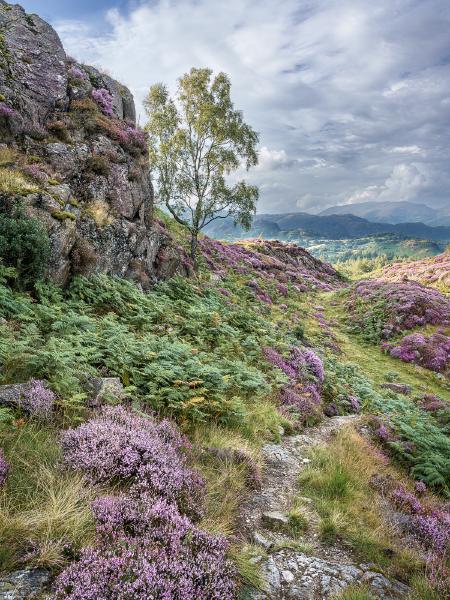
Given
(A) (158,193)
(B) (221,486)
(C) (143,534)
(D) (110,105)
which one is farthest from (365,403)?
(A) (158,193)

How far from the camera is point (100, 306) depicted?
14.4 metres

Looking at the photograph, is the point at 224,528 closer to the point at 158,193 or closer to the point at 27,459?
the point at 27,459

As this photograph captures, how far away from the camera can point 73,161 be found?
60.6 ft

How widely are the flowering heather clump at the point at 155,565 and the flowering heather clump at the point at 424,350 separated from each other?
25408 mm

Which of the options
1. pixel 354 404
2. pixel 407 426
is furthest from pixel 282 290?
pixel 407 426

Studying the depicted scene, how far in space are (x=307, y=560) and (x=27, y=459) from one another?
4381 millimetres

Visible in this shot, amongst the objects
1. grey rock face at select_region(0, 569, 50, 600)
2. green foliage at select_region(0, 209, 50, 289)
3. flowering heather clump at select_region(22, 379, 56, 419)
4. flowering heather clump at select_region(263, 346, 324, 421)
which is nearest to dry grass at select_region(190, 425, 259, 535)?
grey rock face at select_region(0, 569, 50, 600)

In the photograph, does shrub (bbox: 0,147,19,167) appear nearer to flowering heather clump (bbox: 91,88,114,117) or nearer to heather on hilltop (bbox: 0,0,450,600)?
heather on hilltop (bbox: 0,0,450,600)

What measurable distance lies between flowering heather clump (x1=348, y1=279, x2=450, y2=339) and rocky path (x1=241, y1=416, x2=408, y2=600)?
25.8 metres

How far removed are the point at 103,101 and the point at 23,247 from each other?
16263 mm

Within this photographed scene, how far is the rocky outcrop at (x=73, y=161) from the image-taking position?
15000 mm

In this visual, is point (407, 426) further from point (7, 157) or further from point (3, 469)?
point (7, 157)

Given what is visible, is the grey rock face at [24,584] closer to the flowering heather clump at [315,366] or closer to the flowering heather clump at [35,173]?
the flowering heather clump at [315,366]

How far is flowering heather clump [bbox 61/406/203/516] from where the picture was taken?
5.11 meters
